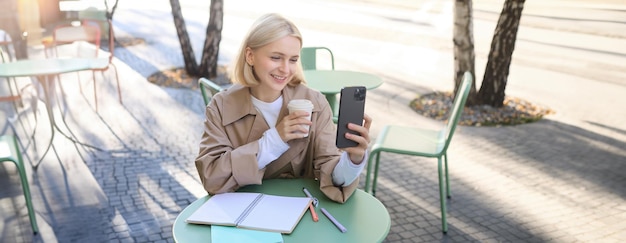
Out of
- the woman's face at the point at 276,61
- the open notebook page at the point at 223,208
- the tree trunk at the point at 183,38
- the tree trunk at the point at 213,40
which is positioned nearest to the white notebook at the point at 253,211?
the open notebook page at the point at 223,208

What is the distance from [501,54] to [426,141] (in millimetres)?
3284

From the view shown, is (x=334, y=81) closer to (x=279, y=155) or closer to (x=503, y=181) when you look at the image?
(x=503, y=181)

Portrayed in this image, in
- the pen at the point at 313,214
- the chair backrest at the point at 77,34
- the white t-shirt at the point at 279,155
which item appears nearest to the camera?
the pen at the point at 313,214

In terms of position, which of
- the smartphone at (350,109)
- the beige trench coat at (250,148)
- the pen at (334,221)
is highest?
the smartphone at (350,109)

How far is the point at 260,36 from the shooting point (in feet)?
7.77

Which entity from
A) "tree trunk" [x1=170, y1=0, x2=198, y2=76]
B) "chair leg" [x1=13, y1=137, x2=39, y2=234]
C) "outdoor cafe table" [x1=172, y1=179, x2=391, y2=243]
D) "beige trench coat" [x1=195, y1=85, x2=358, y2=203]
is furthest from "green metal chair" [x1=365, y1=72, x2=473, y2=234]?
"tree trunk" [x1=170, y1=0, x2=198, y2=76]

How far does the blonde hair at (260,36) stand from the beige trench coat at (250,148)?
0.29 feet

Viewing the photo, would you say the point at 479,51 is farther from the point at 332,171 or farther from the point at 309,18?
the point at 332,171

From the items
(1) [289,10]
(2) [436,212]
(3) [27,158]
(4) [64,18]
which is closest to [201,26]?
(4) [64,18]

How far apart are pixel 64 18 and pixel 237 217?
47.3 feet

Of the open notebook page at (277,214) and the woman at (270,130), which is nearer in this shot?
the open notebook page at (277,214)

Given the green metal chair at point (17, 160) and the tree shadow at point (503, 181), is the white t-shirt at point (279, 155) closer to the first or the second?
the tree shadow at point (503, 181)

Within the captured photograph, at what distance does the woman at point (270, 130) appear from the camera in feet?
7.66

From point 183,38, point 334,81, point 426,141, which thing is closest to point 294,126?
point 426,141
